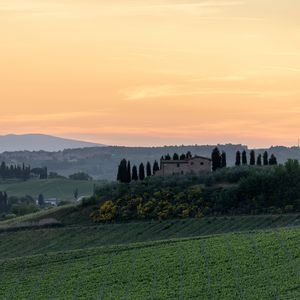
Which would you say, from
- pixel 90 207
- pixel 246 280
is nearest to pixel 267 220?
pixel 90 207

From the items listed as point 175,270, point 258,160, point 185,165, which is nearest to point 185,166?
point 185,165

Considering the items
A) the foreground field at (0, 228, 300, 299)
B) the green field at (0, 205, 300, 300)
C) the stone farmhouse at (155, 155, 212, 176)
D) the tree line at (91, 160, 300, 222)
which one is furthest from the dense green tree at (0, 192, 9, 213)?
the foreground field at (0, 228, 300, 299)

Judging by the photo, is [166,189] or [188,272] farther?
[166,189]

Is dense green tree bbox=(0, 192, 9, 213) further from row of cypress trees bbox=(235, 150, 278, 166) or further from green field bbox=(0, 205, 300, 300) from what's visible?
green field bbox=(0, 205, 300, 300)

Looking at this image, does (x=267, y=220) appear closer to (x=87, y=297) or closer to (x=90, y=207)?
(x=90, y=207)

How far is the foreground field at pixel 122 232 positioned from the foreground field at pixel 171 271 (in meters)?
10.6

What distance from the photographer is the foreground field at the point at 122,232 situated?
73062 millimetres

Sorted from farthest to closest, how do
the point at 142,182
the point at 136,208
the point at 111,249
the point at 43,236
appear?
the point at 142,182
the point at 136,208
the point at 43,236
the point at 111,249

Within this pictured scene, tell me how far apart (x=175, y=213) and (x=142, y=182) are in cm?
1339

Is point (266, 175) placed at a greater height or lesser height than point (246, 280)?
greater

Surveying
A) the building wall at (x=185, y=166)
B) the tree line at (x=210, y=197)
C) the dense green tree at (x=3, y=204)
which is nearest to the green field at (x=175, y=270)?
the tree line at (x=210, y=197)

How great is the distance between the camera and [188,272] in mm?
50812

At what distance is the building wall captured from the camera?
106875 mm

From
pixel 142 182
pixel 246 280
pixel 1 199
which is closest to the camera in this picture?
pixel 246 280
